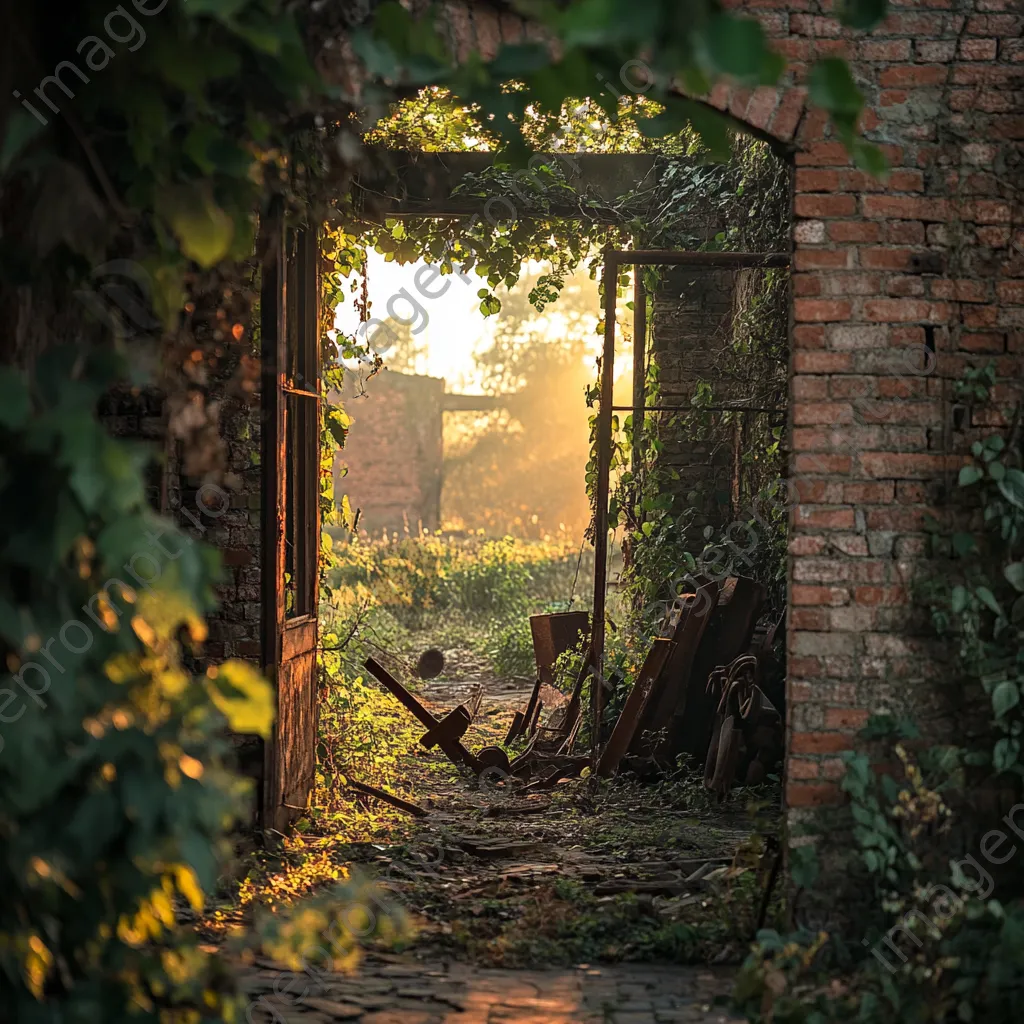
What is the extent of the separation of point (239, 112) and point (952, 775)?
2.97 meters

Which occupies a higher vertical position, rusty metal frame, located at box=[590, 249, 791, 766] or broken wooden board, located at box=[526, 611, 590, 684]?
rusty metal frame, located at box=[590, 249, 791, 766]

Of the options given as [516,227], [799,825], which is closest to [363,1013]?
[799,825]

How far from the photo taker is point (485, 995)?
3.97 metres

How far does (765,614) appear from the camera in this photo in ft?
24.6

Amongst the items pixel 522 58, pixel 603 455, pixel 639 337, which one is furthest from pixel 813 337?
pixel 639 337

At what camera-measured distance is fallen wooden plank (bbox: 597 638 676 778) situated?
7105mm

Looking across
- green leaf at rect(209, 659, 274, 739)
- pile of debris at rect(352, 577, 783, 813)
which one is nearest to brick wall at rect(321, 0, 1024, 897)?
green leaf at rect(209, 659, 274, 739)

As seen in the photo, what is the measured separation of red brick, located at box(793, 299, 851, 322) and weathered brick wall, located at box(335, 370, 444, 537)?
23.6 meters

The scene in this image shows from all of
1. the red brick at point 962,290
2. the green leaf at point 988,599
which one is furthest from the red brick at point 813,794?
the red brick at point 962,290

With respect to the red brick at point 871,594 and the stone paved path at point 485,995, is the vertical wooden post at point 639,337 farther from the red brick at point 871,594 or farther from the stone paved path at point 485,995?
the stone paved path at point 485,995

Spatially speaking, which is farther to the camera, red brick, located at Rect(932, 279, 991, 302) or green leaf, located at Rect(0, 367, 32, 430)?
red brick, located at Rect(932, 279, 991, 302)

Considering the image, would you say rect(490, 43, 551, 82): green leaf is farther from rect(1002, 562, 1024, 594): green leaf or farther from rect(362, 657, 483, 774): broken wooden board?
rect(362, 657, 483, 774): broken wooden board

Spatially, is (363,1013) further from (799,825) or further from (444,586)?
(444,586)

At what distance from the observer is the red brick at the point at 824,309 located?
163 inches
